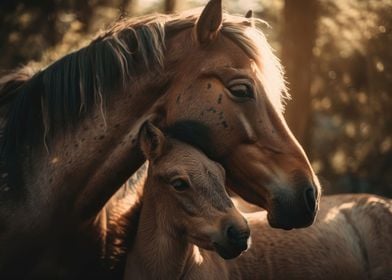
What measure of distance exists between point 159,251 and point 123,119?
919mm

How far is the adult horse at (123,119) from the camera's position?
4.11 m

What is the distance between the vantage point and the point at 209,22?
418cm

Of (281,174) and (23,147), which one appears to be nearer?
(281,174)

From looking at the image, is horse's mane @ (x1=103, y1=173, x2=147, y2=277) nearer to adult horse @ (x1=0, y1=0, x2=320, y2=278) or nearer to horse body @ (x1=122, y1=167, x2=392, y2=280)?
horse body @ (x1=122, y1=167, x2=392, y2=280)

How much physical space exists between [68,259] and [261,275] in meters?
1.45

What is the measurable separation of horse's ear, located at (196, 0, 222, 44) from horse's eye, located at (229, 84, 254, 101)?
0.36 meters

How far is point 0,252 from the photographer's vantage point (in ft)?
13.7

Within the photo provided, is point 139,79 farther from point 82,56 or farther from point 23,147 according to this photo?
point 23,147

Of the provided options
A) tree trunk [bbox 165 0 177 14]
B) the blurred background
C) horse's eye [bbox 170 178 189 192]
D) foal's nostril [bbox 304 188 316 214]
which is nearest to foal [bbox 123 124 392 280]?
horse's eye [bbox 170 178 189 192]

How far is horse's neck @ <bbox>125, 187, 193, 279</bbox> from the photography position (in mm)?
4527

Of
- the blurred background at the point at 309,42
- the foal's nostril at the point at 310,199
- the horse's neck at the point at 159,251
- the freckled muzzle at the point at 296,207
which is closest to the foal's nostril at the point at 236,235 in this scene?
the freckled muzzle at the point at 296,207

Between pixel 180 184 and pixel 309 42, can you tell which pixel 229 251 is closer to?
pixel 180 184

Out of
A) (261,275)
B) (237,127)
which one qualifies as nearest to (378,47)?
(261,275)

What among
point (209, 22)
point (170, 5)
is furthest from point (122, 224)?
point (170, 5)
